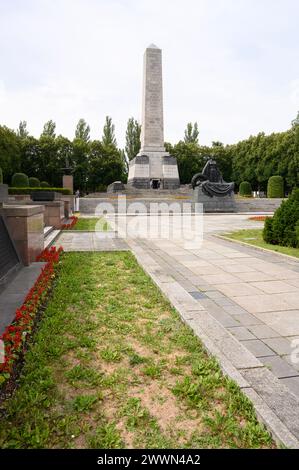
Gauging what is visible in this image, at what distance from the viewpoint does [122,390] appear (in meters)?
2.72

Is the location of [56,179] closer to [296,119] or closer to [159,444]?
[296,119]

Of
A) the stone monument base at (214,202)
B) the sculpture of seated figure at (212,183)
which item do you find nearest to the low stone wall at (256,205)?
the stone monument base at (214,202)

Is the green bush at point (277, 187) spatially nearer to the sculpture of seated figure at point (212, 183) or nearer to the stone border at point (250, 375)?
the sculpture of seated figure at point (212, 183)

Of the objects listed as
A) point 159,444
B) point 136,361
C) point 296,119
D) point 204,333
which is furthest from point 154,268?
point 296,119

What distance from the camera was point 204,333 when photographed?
11.9ft

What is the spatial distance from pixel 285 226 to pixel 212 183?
18.2 metres

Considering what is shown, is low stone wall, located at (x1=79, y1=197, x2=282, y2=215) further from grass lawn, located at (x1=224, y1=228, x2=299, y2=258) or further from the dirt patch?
the dirt patch

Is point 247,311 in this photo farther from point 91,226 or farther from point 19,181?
point 19,181

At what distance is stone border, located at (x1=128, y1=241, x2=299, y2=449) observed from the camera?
2.24 meters

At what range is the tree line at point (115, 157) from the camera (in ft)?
149

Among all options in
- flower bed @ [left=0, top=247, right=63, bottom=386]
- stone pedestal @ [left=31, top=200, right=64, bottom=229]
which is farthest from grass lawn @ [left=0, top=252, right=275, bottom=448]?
stone pedestal @ [left=31, top=200, right=64, bottom=229]

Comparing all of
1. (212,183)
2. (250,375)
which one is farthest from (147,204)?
(250,375)
